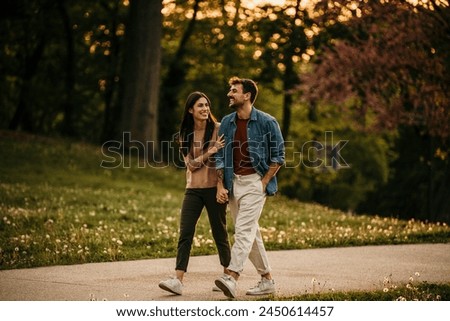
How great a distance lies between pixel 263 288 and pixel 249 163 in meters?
1.25

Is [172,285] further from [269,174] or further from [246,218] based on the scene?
[269,174]

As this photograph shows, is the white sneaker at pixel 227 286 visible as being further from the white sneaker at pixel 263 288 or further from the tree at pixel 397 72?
the tree at pixel 397 72

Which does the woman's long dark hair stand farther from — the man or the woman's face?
the man

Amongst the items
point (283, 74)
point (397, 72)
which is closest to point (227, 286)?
point (397, 72)

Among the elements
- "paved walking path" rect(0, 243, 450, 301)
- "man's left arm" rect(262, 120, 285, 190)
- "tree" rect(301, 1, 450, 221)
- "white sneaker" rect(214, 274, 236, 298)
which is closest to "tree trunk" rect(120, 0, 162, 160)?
"tree" rect(301, 1, 450, 221)

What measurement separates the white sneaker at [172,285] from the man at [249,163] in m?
0.68

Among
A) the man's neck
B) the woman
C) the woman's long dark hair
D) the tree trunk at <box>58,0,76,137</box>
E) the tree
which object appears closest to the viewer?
the man's neck

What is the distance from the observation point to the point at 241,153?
26.6 ft

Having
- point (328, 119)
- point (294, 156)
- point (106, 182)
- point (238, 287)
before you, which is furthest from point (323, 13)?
point (328, 119)

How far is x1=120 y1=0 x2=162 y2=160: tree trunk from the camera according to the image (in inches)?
1061

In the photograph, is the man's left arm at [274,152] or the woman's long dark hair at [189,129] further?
the woman's long dark hair at [189,129]

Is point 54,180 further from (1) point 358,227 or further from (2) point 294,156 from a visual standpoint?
(2) point 294,156

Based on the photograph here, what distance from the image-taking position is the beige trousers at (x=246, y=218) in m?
7.88

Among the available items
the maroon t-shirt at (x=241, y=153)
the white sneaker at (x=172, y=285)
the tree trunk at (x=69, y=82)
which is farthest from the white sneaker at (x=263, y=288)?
the tree trunk at (x=69, y=82)
